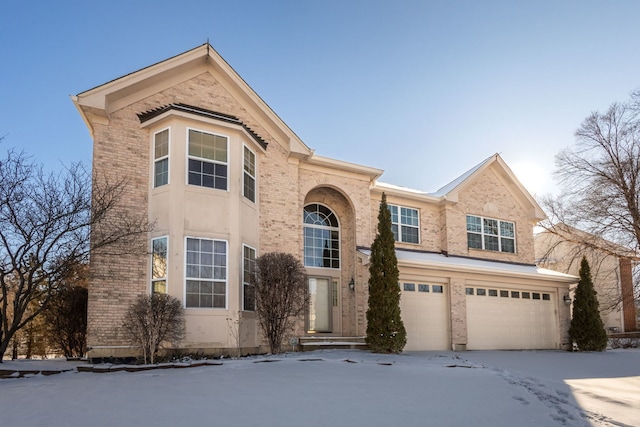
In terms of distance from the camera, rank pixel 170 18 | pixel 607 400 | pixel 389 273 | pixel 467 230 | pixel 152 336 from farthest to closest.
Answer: pixel 467 230 < pixel 389 273 < pixel 170 18 < pixel 152 336 < pixel 607 400

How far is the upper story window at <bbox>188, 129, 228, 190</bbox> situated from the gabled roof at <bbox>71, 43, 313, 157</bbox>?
186 cm

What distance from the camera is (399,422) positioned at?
23.4 feet

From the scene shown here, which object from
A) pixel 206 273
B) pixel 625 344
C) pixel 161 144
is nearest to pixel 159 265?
pixel 206 273

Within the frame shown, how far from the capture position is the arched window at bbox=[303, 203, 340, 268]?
18.5m

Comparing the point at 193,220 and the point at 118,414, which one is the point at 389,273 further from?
the point at 118,414

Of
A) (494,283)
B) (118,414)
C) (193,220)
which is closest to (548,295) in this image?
(494,283)

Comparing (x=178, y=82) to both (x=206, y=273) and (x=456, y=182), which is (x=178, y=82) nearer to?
(x=206, y=273)

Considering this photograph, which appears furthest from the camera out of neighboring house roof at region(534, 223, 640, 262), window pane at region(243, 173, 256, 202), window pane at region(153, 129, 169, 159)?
neighboring house roof at region(534, 223, 640, 262)

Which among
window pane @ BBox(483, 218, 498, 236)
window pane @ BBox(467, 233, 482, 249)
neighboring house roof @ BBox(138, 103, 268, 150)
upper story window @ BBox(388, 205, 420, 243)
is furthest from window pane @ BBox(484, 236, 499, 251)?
neighboring house roof @ BBox(138, 103, 268, 150)

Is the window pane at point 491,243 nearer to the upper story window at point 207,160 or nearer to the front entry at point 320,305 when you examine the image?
the front entry at point 320,305

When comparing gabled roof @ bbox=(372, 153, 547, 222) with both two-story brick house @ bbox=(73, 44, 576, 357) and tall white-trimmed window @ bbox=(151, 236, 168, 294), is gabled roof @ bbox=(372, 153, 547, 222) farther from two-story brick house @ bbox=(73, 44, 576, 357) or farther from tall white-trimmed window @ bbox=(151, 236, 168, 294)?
tall white-trimmed window @ bbox=(151, 236, 168, 294)

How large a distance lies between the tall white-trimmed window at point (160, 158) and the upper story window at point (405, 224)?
8864mm

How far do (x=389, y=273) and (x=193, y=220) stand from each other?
5787 millimetres

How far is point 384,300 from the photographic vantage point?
15438mm
